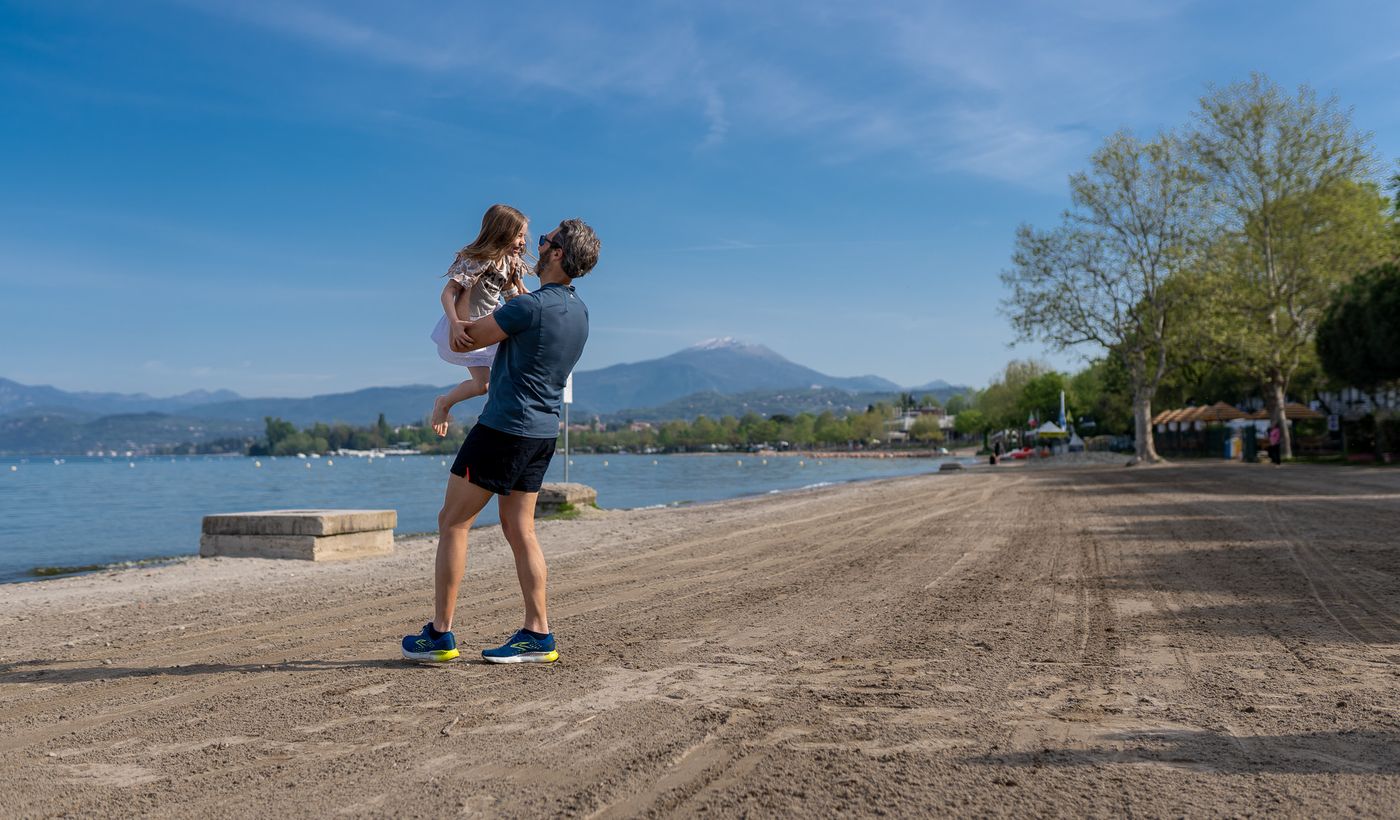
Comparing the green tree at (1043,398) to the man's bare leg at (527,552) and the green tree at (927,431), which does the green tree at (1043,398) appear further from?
the green tree at (927,431)

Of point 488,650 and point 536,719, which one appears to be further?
point 488,650

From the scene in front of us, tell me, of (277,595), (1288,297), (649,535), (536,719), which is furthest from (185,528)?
(1288,297)

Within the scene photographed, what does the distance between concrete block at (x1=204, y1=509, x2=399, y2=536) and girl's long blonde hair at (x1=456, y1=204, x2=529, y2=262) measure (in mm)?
6446

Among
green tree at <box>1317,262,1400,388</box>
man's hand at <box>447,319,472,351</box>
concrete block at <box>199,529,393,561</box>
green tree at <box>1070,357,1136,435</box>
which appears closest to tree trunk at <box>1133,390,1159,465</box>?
green tree at <box>1070,357,1136,435</box>

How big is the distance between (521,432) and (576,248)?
865mm

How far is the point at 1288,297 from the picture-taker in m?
35.5

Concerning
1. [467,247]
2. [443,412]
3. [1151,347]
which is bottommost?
[443,412]

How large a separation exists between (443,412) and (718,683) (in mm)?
1863

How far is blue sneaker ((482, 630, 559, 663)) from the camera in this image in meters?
4.25

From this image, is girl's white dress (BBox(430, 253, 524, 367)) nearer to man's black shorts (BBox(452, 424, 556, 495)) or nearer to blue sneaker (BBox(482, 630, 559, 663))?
man's black shorts (BBox(452, 424, 556, 495))

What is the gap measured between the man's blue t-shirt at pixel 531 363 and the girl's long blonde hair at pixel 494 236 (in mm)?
271

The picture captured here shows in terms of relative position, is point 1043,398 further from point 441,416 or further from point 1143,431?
point 441,416

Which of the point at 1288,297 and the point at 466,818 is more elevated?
the point at 1288,297

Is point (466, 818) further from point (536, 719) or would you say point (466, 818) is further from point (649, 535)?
point (649, 535)
